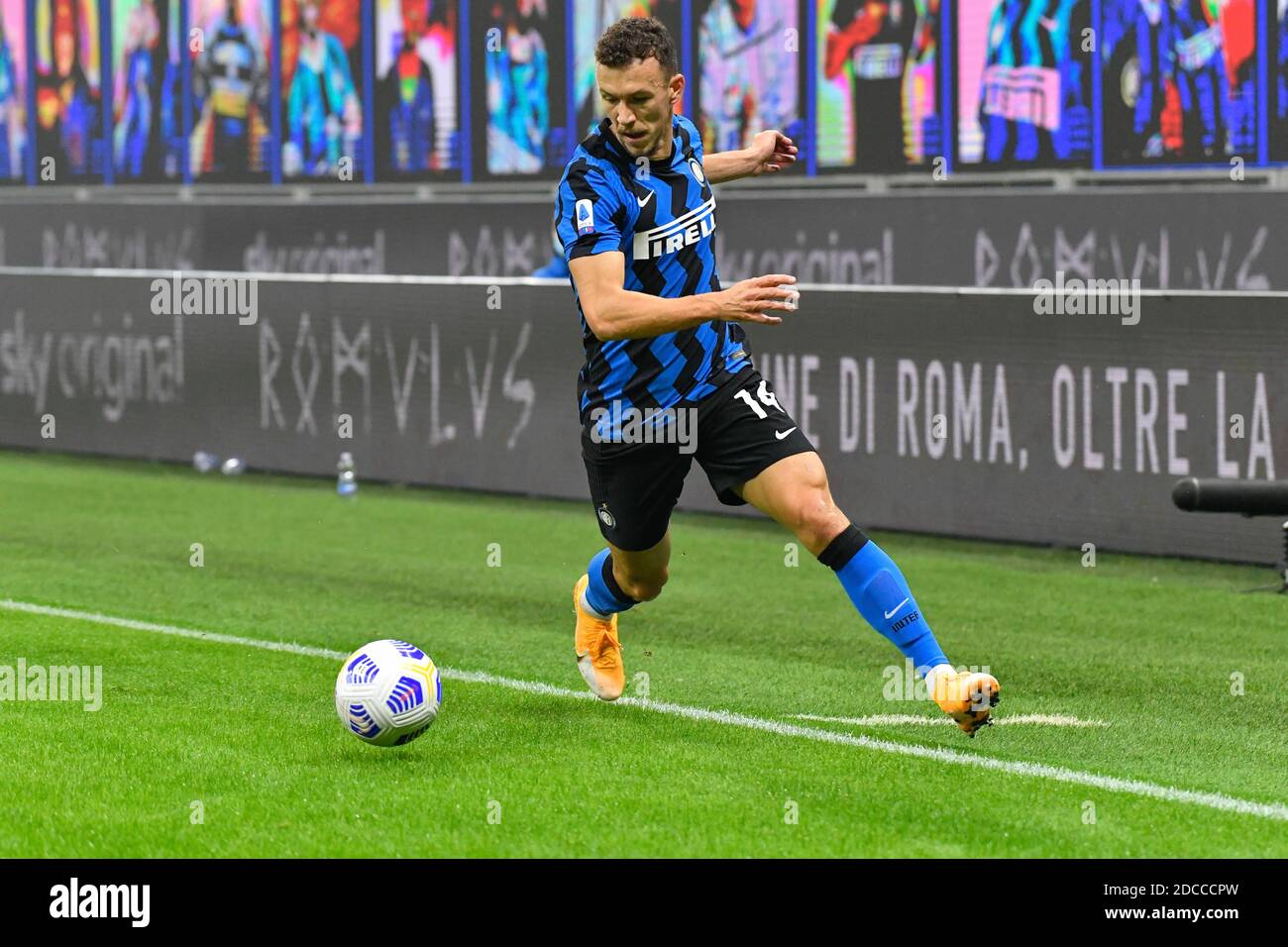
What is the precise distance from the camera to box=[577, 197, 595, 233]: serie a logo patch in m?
7.13

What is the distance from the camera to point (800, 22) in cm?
1988

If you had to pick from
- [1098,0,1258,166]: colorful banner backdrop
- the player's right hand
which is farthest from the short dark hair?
[1098,0,1258,166]: colorful banner backdrop

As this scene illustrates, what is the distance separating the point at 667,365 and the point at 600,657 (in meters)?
1.22

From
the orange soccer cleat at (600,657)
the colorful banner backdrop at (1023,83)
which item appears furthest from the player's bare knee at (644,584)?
the colorful banner backdrop at (1023,83)

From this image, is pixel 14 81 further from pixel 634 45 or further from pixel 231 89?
pixel 634 45

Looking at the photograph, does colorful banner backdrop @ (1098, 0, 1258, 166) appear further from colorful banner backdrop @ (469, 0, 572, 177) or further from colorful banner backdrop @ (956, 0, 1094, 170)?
colorful banner backdrop @ (469, 0, 572, 177)

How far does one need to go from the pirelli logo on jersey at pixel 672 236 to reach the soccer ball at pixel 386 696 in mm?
1459

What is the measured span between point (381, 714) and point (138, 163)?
808 inches

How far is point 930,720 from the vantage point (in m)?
7.75

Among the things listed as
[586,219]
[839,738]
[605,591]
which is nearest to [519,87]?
[605,591]

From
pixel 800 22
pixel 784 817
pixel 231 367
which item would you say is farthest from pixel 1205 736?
pixel 800 22

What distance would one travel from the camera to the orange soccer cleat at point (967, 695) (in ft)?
22.4

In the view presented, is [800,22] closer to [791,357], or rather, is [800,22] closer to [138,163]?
[791,357]

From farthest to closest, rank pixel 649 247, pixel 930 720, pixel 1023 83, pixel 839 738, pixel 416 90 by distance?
pixel 416 90, pixel 1023 83, pixel 930 720, pixel 839 738, pixel 649 247
